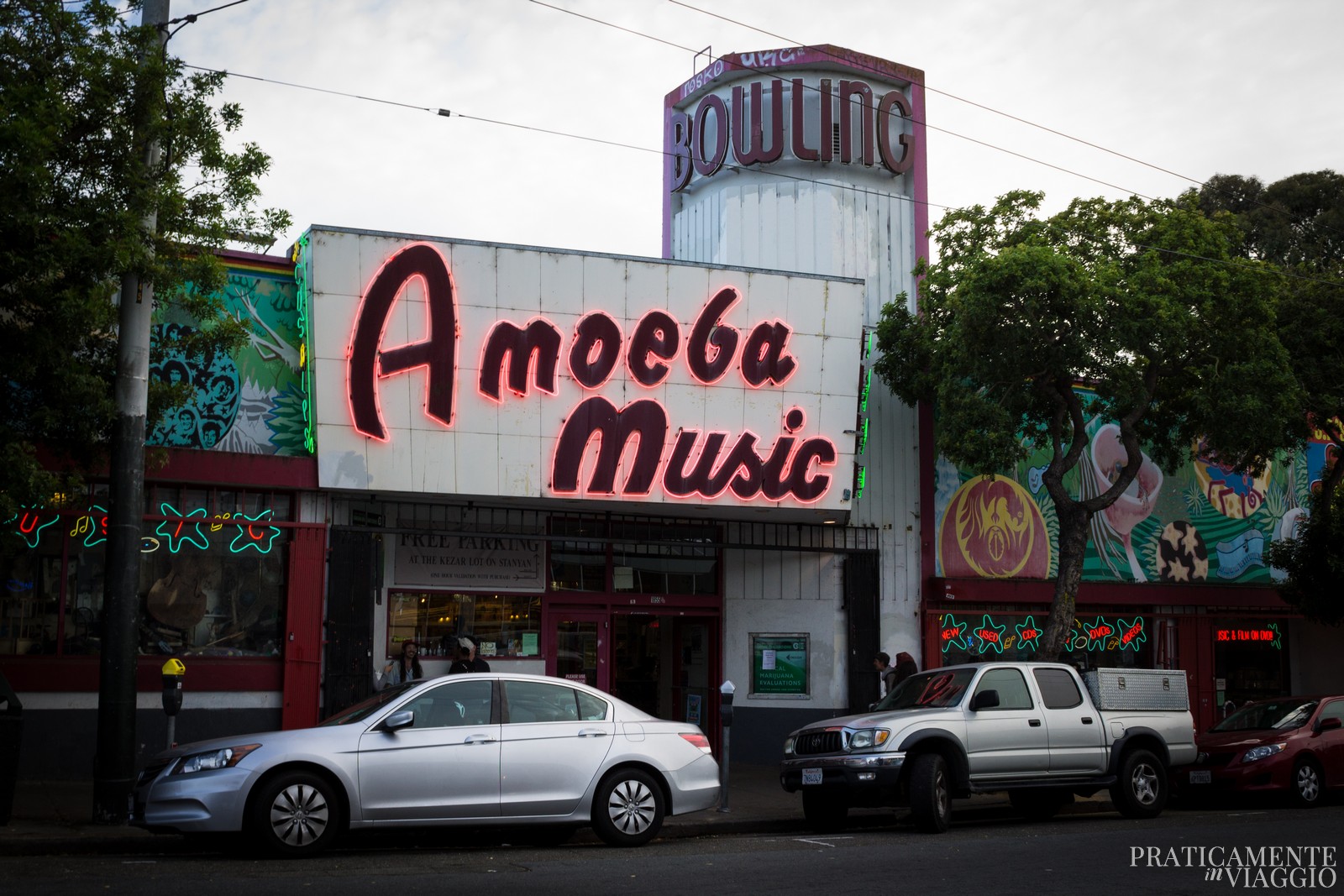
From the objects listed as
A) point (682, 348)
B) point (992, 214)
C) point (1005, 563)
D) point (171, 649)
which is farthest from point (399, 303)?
point (1005, 563)

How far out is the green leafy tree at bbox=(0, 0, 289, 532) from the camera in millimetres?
11953

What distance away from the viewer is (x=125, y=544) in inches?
495

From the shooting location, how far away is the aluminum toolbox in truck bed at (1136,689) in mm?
14906

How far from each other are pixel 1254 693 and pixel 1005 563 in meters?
7.24

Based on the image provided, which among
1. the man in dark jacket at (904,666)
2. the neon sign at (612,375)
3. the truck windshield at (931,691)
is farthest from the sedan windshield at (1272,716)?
the neon sign at (612,375)

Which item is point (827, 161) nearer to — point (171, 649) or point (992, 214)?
point (992, 214)

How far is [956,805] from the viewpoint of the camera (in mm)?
16281

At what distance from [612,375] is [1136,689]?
787 cm

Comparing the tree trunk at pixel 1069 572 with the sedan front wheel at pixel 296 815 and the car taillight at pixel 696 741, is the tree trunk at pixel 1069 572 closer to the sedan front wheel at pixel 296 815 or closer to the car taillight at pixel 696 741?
the car taillight at pixel 696 741

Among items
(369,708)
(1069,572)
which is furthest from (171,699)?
(1069,572)

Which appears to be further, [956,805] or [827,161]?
[827,161]

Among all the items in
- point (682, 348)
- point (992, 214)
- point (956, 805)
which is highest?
point (992, 214)

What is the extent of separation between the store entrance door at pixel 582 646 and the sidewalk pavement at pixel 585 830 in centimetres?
264

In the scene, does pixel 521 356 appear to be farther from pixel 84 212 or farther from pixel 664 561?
pixel 84 212
